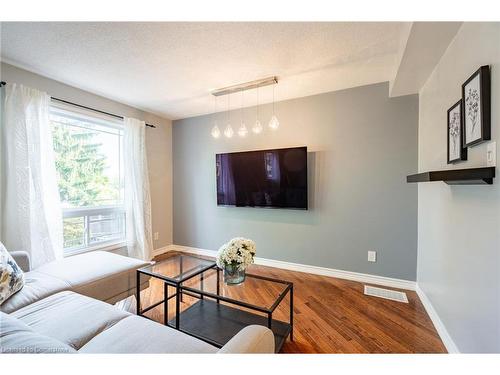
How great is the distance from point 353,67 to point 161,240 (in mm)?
3595

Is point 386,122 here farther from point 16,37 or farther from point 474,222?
point 16,37

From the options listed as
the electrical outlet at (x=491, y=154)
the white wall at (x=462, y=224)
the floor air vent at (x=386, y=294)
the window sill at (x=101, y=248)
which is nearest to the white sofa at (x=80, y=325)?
the window sill at (x=101, y=248)

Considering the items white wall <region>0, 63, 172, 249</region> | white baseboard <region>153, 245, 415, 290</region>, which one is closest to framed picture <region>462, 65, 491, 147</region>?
white baseboard <region>153, 245, 415, 290</region>

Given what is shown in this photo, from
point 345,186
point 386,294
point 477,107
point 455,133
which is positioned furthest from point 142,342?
point 345,186

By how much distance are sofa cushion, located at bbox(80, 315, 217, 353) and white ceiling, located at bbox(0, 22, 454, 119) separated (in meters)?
1.93

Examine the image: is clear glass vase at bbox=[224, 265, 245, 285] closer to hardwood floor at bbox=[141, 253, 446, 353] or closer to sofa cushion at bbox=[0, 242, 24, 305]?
hardwood floor at bbox=[141, 253, 446, 353]

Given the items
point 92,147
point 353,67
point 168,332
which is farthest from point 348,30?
point 92,147

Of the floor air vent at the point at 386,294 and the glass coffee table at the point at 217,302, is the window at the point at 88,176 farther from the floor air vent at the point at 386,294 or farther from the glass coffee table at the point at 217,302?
the floor air vent at the point at 386,294

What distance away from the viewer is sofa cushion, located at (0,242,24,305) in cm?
130

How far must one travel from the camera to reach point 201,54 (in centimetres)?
189

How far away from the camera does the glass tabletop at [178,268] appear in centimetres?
168

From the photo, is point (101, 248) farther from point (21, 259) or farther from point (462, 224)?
point (462, 224)

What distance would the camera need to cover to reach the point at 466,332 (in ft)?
4.22
